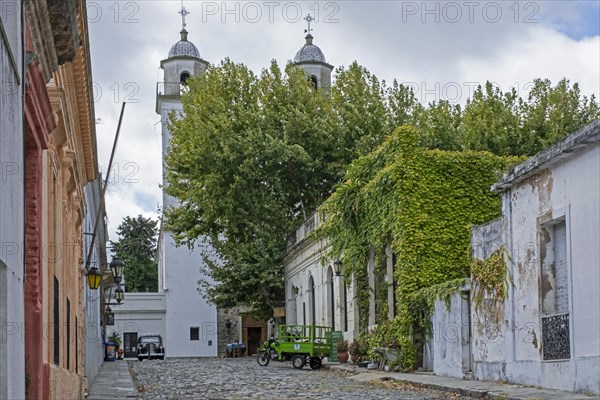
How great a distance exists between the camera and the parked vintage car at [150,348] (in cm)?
5200

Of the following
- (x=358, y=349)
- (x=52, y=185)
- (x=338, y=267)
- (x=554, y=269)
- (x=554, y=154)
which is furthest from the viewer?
(x=338, y=267)

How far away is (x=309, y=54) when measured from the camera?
58656 millimetres

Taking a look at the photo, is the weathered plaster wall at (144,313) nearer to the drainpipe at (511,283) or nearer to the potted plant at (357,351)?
the potted plant at (357,351)

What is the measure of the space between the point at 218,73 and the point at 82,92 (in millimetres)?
24741

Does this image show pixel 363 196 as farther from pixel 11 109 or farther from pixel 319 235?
pixel 11 109

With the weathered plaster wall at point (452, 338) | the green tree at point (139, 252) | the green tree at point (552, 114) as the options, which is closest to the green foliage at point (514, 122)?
the green tree at point (552, 114)

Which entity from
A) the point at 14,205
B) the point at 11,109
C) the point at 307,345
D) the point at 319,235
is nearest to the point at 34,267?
the point at 14,205

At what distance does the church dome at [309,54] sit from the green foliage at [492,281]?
38793 mm

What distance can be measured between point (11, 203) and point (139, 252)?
73643 mm

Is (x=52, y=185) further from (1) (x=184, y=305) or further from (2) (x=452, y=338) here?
(1) (x=184, y=305)

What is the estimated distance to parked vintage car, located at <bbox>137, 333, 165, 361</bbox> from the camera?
52.0 meters

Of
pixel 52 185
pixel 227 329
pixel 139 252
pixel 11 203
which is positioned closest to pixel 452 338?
pixel 52 185

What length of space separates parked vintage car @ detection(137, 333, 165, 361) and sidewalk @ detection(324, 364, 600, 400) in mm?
29507

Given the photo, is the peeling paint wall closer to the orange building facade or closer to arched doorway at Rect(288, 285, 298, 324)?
the orange building facade
